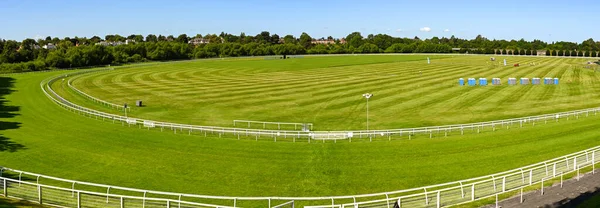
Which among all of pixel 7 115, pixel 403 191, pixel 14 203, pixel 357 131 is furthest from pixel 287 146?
pixel 7 115

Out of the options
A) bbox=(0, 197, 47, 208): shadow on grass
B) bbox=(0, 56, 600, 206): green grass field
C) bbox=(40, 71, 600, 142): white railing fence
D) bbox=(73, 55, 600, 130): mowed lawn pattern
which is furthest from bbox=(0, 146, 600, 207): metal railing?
bbox=(73, 55, 600, 130): mowed lawn pattern

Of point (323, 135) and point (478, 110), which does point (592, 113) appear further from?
point (323, 135)

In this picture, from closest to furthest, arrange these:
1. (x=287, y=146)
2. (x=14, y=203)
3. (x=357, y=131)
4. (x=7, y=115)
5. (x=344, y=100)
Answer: (x=14, y=203) < (x=287, y=146) < (x=357, y=131) < (x=7, y=115) < (x=344, y=100)

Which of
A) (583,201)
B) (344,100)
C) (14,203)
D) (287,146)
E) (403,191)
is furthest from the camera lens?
(344,100)

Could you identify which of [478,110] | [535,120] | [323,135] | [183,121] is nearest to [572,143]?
[535,120]

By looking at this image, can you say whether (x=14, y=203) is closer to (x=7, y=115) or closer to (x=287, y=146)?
(x=287, y=146)

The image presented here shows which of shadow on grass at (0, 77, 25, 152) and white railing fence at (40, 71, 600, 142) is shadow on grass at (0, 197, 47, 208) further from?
white railing fence at (40, 71, 600, 142)

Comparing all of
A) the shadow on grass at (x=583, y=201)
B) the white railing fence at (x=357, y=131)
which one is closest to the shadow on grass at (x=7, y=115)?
the white railing fence at (x=357, y=131)

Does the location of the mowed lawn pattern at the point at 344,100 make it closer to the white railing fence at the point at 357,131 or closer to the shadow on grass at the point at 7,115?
the white railing fence at the point at 357,131

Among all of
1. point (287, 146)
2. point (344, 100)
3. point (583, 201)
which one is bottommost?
point (287, 146)
